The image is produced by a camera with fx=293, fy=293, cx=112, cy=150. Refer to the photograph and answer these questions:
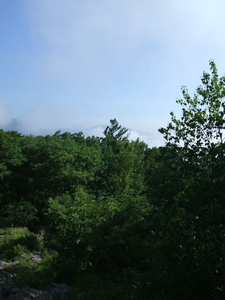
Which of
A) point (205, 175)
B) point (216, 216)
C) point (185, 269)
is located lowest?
point (185, 269)

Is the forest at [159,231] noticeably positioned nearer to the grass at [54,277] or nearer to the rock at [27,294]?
the grass at [54,277]

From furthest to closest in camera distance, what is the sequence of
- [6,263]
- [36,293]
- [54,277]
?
[6,263] < [54,277] < [36,293]

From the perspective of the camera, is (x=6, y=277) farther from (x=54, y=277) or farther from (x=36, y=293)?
(x=36, y=293)

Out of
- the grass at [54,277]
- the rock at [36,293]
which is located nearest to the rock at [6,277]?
the grass at [54,277]

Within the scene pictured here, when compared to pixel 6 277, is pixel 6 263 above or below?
above

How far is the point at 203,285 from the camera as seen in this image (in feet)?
39.3

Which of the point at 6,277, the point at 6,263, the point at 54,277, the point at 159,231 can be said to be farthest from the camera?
the point at 6,263

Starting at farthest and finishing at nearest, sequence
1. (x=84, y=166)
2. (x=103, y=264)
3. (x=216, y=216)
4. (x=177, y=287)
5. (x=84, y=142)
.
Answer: (x=84, y=142) → (x=84, y=166) → (x=103, y=264) → (x=177, y=287) → (x=216, y=216)

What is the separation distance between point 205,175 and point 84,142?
44.5 m

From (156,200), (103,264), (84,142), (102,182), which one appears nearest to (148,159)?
(84,142)

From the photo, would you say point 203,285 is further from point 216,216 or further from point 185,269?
point 216,216

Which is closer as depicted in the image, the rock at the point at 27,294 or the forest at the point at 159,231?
the forest at the point at 159,231

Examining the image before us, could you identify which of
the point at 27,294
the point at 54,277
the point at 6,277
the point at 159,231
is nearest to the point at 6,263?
the point at 6,277

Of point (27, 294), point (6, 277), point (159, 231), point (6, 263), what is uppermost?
point (159, 231)
